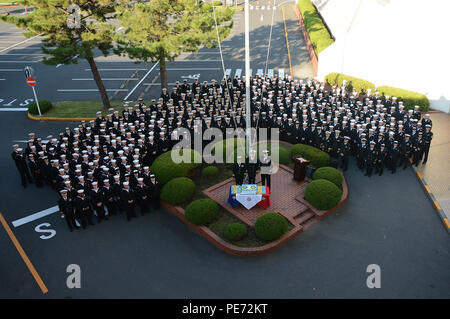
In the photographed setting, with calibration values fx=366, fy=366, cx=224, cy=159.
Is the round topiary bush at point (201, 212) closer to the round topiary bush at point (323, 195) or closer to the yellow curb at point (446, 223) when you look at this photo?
the round topiary bush at point (323, 195)

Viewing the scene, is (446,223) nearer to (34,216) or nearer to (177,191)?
(177,191)

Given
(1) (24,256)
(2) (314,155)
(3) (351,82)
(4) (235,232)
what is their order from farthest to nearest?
1. (3) (351,82)
2. (2) (314,155)
3. (1) (24,256)
4. (4) (235,232)

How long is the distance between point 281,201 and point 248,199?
154 cm

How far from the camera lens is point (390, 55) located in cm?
2069

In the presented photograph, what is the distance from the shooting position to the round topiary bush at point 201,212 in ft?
39.2

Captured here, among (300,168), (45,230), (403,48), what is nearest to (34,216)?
(45,230)

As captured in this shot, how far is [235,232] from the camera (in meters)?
11.3

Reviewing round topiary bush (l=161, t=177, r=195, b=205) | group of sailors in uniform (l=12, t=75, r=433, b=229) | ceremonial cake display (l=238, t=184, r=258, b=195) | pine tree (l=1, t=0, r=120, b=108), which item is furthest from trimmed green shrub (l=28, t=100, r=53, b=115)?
ceremonial cake display (l=238, t=184, r=258, b=195)

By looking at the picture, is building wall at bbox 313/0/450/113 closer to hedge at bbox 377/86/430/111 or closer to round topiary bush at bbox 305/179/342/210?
hedge at bbox 377/86/430/111

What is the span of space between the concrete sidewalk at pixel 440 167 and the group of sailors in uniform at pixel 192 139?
0.63 meters

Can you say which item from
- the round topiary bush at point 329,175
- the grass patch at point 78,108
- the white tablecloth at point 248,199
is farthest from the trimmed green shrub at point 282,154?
the grass patch at point 78,108
